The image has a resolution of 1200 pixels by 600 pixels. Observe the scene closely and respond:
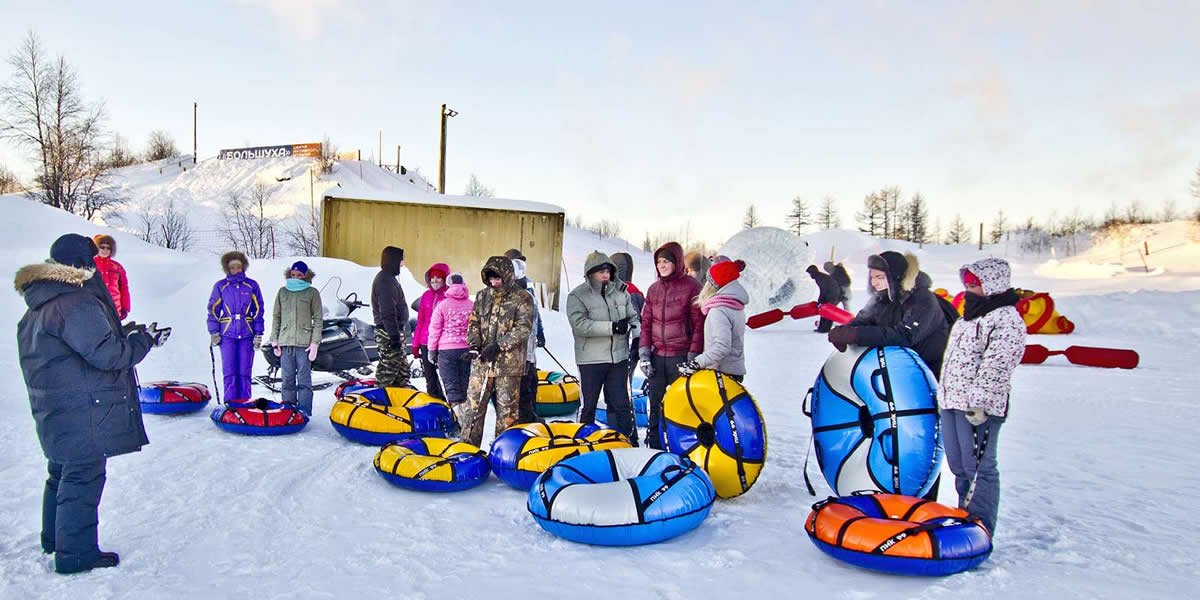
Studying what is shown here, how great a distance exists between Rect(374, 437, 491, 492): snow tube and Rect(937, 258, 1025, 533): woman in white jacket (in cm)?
286

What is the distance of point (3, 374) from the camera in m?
7.84

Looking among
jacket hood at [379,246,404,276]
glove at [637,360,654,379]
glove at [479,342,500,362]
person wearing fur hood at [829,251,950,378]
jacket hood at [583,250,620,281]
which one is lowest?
glove at [637,360,654,379]

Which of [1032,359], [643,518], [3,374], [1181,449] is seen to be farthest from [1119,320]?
[3,374]

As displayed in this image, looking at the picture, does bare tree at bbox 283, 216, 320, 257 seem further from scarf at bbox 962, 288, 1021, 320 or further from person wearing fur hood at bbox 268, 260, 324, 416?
scarf at bbox 962, 288, 1021, 320

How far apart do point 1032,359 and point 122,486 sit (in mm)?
11706

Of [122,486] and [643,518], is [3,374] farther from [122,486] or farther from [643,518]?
[643,518]

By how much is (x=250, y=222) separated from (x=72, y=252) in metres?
49.3

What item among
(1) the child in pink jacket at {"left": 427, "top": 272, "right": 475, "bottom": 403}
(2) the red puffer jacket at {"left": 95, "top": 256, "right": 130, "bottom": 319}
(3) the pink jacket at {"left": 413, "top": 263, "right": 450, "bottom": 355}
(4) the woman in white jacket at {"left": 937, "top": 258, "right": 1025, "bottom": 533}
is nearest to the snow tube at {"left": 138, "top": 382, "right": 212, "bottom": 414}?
(2) the red puffer jacket at {"left": 95, "top": 256, "right": 130, "bottom": 319}

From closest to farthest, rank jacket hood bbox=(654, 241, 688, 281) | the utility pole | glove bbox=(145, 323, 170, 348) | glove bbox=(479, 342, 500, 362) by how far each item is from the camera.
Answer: glove bbox=(145, 323, 170, 348) → jacket hood bbox=(654, 241, 688, 281) → glove bbox=(479, 342, 500, 362) → the utility pole

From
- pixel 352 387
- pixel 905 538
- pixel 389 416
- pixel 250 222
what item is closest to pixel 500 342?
pixel 389 416

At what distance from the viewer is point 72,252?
3.42 meters

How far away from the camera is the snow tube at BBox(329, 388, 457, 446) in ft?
19.9

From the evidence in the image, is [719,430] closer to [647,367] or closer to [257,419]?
[647,367]

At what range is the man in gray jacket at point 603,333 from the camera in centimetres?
576
